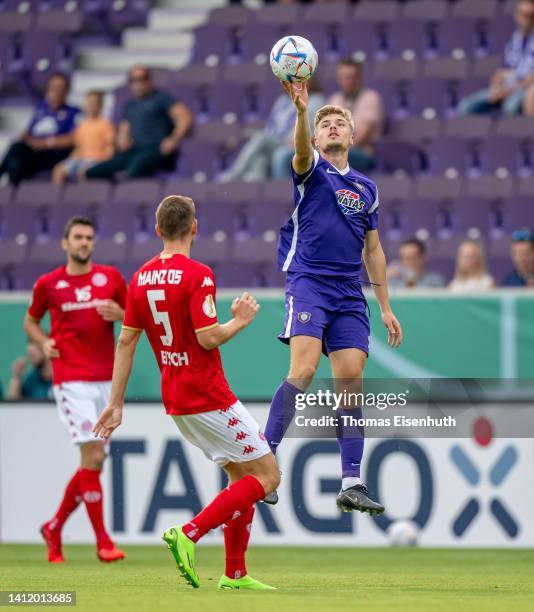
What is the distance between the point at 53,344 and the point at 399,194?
17.1 feet

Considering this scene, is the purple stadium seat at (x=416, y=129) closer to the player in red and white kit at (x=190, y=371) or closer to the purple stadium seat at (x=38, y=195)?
the purple stadium seat at (x=38, y=195)

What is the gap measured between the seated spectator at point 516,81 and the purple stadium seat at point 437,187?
3.90 feet

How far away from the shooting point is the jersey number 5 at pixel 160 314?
744 centimetres

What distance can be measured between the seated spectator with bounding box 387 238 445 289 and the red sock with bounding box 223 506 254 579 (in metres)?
5.25

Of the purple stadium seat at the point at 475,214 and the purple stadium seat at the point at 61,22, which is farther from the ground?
the purple stadium seat at the point at 61,22

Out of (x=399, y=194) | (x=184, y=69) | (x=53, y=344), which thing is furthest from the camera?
(x=184, y=69)

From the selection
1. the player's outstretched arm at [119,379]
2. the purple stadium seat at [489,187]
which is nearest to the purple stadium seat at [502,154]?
Answer: the purple stadium seat at [489,187]

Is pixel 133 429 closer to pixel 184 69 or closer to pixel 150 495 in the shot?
pixel 150 495

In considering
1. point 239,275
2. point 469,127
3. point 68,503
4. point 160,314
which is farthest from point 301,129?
point 469,127

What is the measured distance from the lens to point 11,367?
1264 centimetres

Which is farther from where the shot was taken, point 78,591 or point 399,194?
point 399,194

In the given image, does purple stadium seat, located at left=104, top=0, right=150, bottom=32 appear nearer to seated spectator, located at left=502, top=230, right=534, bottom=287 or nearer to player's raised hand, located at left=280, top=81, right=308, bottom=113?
seated spectator, located at left=502, top=230, right=534, bottom=287

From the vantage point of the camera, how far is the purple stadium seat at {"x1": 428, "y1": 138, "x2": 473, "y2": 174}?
15.2m

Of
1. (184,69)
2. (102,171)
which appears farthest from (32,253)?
(184,69)
